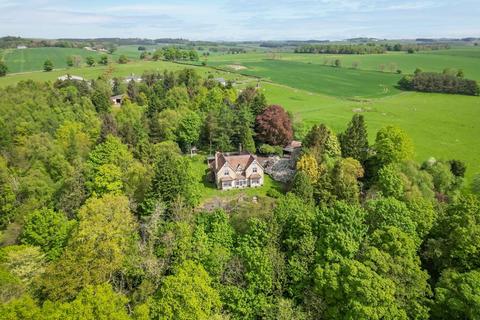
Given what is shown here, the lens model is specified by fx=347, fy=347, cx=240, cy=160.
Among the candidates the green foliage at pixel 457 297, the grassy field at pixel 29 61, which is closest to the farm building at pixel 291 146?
the green foliage at pixel 457 297

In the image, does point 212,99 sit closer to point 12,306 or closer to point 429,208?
point 429,208

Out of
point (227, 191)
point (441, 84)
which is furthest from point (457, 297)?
point (441, 84)

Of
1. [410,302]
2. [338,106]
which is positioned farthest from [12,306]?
[338,106]

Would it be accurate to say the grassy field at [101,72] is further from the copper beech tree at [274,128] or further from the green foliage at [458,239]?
the green foliage at [458,239]

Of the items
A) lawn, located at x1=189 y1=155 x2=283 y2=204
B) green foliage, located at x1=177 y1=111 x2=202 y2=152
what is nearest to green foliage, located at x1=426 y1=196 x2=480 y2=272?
lawn, located at x1=189 y1=155 x2=283 y2=204

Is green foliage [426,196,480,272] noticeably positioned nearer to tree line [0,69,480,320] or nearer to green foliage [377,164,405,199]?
tree line [0,69,480,320]

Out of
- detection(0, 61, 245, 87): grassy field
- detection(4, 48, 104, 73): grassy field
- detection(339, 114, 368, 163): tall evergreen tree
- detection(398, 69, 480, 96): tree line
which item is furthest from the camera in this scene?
detection(4, 48, 104, 73): grassy field
